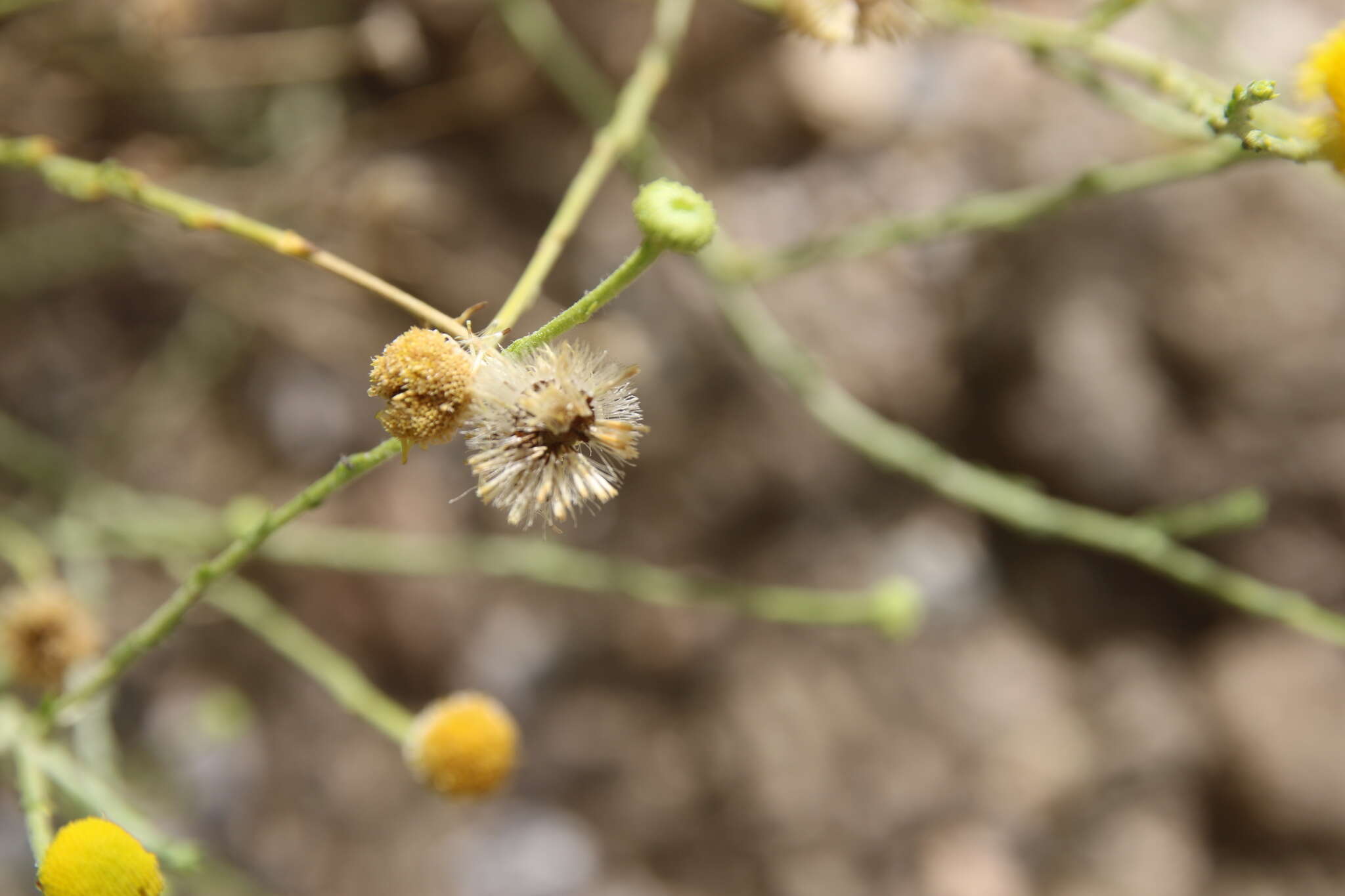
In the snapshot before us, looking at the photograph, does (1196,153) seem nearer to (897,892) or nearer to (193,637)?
(897,892)

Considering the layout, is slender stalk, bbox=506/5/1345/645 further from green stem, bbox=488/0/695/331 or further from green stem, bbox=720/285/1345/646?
green stem, bbox=488/0/695/331

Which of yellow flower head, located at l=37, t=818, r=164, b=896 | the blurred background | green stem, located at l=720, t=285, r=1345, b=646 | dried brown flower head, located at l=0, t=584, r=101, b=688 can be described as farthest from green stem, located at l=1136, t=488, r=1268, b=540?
dried brown flower head, located at l=0, t=584, r=101, b=688

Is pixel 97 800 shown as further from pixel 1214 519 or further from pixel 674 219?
pixel 1214 519

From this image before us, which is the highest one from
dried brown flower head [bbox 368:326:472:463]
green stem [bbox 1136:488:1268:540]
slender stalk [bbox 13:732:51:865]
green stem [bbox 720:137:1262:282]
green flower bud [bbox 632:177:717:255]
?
green stem [bbox 720:137:1262:282]

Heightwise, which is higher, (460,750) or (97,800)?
(460,750)

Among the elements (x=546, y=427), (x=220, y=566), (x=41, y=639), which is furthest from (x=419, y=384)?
(x=41, y=639)
